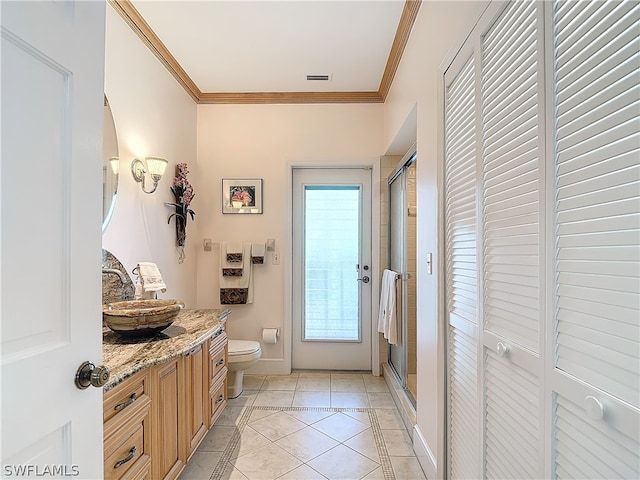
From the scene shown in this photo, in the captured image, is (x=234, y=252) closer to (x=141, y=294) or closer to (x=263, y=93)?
(x=141, y=294)

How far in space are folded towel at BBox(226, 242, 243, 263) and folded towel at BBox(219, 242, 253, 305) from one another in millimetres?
21

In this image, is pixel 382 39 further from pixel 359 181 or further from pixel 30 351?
pixel 30 351

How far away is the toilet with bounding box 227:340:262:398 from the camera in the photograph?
2621 mm


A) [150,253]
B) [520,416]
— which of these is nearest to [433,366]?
[520,416]

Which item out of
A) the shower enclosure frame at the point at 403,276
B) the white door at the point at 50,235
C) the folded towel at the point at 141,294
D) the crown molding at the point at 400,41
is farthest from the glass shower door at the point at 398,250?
the white door at the point at 50,235

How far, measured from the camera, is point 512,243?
100cm

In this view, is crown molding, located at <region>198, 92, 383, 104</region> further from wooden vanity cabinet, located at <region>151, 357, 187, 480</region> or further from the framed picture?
wooden vanity cabinet, located at <region>151, 357, 187, 480</region>

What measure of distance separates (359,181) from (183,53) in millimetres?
1826

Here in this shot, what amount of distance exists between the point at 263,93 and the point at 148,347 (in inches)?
101

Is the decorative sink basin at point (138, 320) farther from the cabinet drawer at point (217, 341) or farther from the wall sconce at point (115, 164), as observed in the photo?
the wall sconce at point (115, 164)

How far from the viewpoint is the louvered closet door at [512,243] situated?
89 cm

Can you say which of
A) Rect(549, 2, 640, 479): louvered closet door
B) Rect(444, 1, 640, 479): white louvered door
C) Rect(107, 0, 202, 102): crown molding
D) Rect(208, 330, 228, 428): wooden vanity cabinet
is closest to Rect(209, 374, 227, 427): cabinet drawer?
Rect(208, 330, 228, 428): wooden vanity cabinet

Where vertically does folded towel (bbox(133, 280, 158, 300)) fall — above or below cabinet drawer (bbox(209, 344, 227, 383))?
above

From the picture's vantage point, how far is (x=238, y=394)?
275 centimetres
